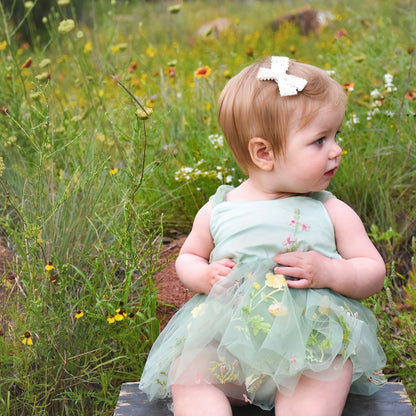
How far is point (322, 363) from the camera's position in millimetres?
1599

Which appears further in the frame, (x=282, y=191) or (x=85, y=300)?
(x=85, y=300)

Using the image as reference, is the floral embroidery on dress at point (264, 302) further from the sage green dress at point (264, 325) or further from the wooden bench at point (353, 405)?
the wooden bench at point (353, 405)

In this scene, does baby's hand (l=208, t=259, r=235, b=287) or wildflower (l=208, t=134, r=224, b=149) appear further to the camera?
wildflower (l=208, t=134, r=224, b=149)

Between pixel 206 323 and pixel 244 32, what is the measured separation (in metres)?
6.29

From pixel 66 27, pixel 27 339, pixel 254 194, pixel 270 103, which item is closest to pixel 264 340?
pixel 254 194

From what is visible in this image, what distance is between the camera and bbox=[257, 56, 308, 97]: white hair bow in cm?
169

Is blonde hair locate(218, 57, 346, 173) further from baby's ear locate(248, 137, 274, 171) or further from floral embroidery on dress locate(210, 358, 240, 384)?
floral embroidery on dress locate(210, 358, 240, 384)

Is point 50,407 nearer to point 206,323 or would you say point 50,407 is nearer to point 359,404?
point 206,323

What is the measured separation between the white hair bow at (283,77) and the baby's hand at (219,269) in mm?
446

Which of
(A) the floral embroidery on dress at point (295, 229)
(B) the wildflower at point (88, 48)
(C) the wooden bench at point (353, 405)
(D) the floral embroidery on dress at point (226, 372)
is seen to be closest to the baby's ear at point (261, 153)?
(A) the floral embroidery on dress at point (295, 229)

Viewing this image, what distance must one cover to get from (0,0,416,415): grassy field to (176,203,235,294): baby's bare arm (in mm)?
192

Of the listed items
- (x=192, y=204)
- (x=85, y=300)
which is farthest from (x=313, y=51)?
(x=85, y=300)

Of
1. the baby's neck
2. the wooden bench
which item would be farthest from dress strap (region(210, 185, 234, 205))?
the wooden bench

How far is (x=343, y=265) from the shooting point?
5.62 ft
